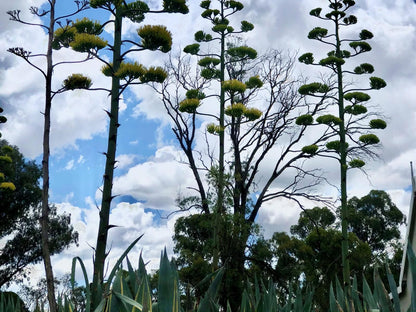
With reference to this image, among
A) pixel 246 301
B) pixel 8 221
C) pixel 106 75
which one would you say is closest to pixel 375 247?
pixel 8 221

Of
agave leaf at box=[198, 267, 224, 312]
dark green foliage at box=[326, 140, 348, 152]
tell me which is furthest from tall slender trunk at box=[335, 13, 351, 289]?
agave leaf at box=[198, 267, 224, 312]

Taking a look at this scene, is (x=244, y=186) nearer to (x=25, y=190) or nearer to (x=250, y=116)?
(x=250, y=116)

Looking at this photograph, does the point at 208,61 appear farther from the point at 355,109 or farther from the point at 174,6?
the point at 174,6

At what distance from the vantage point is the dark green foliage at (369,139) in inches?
559

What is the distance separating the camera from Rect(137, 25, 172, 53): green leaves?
7586mm

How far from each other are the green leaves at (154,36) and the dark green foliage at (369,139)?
8318 millimetres

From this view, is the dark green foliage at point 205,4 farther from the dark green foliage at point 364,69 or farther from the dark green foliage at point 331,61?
the dark green foliage at point 364,69

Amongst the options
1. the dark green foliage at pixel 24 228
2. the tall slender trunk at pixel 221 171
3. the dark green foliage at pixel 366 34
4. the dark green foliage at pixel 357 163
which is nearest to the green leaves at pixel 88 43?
the tall slender trunk at pixel 221 171

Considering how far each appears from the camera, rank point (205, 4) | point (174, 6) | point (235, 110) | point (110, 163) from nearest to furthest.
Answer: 1. point (110, 163)
2. point (174, 6)
3. point (235, 110)
4. point (205, 4)

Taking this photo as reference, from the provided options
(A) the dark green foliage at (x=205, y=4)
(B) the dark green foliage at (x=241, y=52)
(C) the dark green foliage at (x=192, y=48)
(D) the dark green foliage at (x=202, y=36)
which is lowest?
(B) the dark green foliage at (x=241, y=52)

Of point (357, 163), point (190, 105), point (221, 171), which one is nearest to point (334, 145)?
point (357, 163)

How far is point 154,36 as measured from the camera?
764 cm

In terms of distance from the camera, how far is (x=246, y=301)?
4.10 ft

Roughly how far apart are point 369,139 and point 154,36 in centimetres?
882
